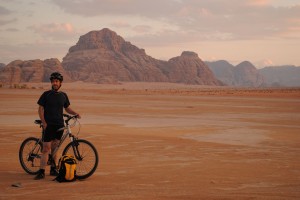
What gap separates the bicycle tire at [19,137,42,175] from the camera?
8438 mm

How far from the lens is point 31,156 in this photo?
8.44 m

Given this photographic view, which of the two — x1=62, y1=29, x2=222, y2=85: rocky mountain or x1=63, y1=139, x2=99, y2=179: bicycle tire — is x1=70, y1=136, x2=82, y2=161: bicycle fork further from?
x1=62, y1=29, x2=222, y2=85: rocky mountain

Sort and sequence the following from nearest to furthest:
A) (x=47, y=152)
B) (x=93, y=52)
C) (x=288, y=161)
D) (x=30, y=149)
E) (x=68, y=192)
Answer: (x=68, y=192)
(x=47, y=152)
(x=30, y=149)
(x=288, y=161)
(x=93, y=52)

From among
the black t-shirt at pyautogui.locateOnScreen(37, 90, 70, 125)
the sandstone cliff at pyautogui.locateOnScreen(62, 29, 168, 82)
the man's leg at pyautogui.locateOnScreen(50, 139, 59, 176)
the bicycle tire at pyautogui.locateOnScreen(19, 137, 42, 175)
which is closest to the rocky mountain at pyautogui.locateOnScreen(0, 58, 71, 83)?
the sandstone cliff at pyautogui.locateOnScreen(62, 29, 168, 82)

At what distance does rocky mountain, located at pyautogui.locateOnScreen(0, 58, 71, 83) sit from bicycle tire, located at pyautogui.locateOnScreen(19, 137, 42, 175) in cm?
11806

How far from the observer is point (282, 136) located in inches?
610

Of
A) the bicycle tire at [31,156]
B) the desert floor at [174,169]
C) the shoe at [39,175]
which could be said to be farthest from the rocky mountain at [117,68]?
the shoe at [39,175]

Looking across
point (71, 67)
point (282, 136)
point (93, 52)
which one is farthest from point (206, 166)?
point (93, 52)

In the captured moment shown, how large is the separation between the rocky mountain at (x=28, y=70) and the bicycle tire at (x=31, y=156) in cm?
11806

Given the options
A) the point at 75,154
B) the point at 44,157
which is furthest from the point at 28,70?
the point at 75,154

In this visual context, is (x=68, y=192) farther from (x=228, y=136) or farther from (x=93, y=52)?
(x=93, y=52)

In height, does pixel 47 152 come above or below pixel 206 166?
above

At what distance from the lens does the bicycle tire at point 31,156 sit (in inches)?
A: 332

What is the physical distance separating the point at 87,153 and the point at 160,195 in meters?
2.01
